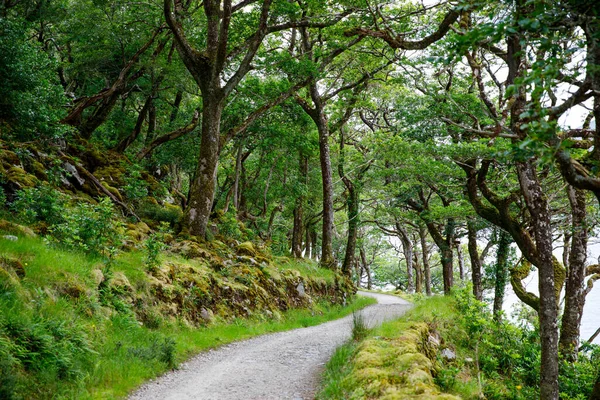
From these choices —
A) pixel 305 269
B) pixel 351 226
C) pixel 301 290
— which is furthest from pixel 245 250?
pixel 351 226

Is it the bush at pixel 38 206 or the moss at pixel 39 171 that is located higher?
the moss at pixel 39 171

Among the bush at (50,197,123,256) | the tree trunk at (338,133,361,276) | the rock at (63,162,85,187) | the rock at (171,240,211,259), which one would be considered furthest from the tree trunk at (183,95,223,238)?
the tree trunk at (338,133,361,276)

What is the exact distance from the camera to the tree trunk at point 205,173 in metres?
12.4

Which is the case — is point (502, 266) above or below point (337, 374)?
above

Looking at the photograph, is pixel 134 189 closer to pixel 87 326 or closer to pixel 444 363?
pixel 87 326

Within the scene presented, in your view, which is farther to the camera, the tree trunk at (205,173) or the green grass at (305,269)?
the green grass at (305,269)

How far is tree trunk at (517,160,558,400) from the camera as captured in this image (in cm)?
707

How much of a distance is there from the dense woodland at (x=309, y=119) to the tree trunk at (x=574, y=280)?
0.05 m

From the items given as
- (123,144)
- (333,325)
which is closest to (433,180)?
(333,325)

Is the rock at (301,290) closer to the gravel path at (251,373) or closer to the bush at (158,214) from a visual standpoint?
the gravel path at (251,373)

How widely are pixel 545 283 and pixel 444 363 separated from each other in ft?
8.36

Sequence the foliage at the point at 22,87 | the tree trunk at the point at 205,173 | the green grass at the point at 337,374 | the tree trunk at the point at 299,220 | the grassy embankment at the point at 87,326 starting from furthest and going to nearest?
the tree trunk at the point at 299,220, the tree trunk at the point at 205,173, the foliage at the point at 22,87, the green grass at the point at 337,374, the grassy embankment at the point at 87,326

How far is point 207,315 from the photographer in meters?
9.47


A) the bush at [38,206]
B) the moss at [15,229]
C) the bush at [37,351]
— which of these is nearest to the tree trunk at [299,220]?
the bush at [38,206]
